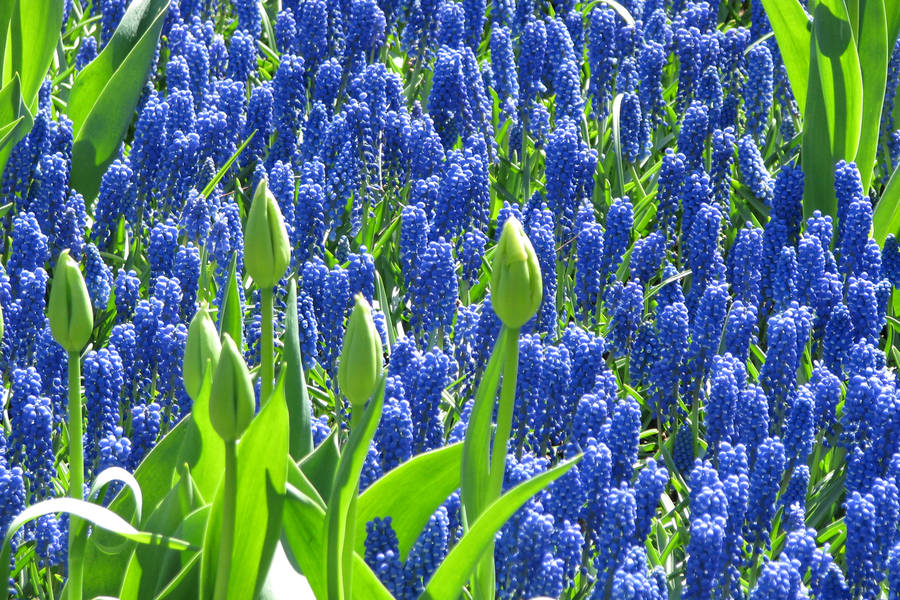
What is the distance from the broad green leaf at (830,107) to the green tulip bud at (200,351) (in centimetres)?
215

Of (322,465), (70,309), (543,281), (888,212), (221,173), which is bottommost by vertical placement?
(322,465)

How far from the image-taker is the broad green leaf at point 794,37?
3.46m

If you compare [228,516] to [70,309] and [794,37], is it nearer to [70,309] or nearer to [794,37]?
[70,309]

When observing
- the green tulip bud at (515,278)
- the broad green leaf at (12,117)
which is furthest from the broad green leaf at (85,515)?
the broad green leaf at (12,117)

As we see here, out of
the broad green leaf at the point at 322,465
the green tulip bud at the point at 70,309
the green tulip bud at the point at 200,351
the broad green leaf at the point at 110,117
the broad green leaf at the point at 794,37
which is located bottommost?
the broad green leaf at the point at 322,465

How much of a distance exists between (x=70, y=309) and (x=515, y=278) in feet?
1.83

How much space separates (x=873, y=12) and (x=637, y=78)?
73 cm

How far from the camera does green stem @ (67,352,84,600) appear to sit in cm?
151

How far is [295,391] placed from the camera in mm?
1842

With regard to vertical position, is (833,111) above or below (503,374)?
above

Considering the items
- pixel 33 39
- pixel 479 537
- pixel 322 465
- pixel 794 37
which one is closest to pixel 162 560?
pixel 322 465

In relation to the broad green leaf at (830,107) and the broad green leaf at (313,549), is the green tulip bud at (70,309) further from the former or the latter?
the broad green leaf at (830,107)

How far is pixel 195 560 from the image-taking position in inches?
62.6

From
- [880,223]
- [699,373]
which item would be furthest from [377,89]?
[880,223]
